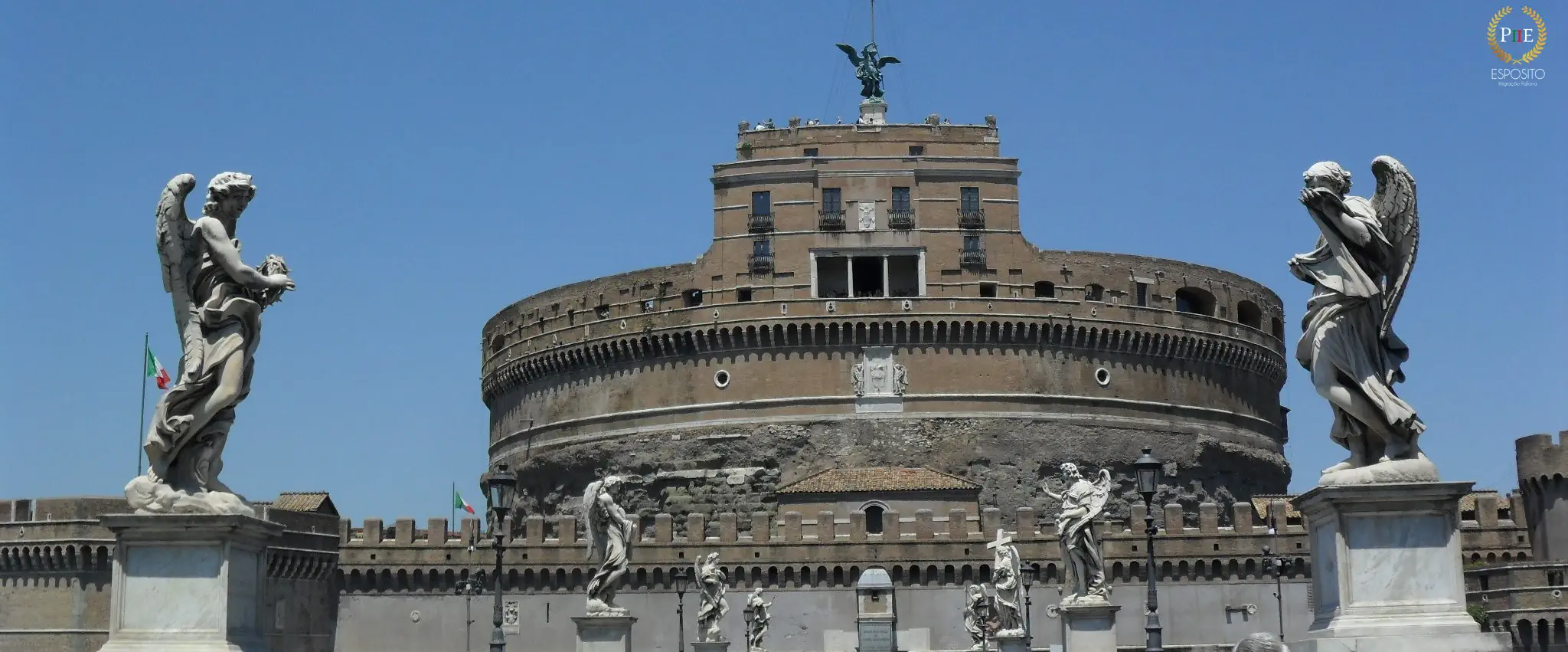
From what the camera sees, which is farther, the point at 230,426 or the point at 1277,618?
the point at 1277,618

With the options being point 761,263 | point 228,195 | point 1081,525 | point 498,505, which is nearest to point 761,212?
point 761,263

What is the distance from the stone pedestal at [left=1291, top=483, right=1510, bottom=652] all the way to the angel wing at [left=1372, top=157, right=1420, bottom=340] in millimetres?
936

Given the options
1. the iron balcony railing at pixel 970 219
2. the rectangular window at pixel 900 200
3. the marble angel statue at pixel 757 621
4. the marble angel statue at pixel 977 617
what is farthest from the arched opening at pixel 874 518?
the marble angel statue at pixel 977 617

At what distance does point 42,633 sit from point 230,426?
4770 centimetres

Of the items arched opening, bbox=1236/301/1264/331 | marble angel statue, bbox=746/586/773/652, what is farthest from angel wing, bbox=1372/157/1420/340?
arched opening, bbox=1236/301/1264/331

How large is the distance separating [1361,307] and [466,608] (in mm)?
50739

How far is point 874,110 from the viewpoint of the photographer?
7388cm

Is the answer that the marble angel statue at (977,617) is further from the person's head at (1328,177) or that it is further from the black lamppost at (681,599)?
the person's head at (1328,177)

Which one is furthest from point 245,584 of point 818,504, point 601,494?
point 818,504

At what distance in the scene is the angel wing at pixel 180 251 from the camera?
1048 centimetres

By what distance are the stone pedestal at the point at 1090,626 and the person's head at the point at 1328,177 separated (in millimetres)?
14280

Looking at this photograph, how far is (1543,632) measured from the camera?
5128 cm

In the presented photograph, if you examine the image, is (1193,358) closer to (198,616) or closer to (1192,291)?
(1192,291)

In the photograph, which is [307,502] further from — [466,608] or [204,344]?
[204,344]
